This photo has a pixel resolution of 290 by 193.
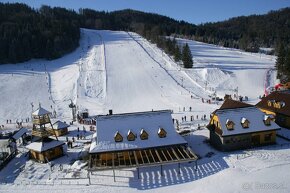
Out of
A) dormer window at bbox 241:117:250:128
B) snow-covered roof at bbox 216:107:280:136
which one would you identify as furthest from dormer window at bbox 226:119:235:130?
dormer window at bbox 241:117:250:128

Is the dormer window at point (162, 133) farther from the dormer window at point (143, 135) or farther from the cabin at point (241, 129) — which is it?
the cabin at point (241, 129)

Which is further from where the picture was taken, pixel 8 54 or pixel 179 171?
pixel 8 54

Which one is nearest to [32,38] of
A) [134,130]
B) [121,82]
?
[121,82]

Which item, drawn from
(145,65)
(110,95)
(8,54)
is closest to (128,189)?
(110,95)

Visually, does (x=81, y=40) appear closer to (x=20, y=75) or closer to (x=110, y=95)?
(x=20, y=75)

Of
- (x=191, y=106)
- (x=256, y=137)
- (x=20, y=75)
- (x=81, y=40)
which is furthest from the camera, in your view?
(x=81, y=40)

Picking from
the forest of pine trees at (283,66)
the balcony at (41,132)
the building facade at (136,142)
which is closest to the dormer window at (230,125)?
the building facade at (136,142)

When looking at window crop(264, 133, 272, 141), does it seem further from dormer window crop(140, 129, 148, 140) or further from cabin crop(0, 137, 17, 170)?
cabin crop(0, 137, 17, 170)
